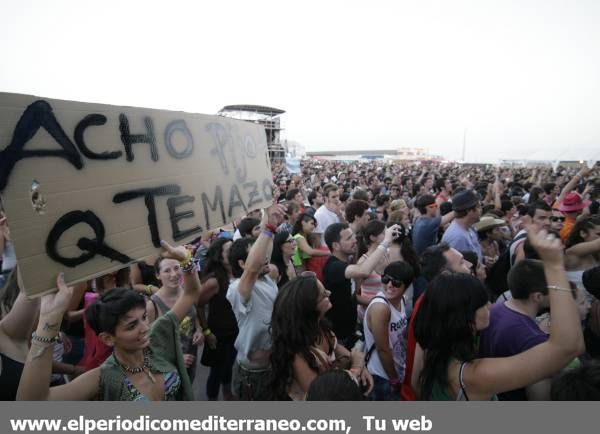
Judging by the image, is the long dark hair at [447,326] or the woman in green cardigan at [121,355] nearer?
the woman in green cardigan at [121,355]

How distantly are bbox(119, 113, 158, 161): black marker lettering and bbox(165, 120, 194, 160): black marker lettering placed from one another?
12cm

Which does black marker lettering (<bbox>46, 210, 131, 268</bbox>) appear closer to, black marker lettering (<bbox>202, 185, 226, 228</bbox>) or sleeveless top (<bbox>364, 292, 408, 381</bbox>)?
black marker lettering (<bbox>202, 185, 226, 228</bbox>)

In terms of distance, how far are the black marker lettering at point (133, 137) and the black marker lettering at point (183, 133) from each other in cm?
12

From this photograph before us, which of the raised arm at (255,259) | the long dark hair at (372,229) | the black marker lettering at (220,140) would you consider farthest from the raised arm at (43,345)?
the long dark hair at (372,229)

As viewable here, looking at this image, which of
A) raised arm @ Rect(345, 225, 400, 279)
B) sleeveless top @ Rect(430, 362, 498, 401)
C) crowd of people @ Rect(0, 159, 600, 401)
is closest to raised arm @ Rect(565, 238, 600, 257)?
crowd of people @ Rect(0, 159, 600, 401)

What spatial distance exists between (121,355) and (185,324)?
1.13 m

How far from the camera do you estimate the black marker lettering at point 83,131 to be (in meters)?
1.82

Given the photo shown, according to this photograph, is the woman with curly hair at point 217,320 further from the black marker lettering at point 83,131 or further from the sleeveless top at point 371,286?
the black marker lettering at point 83,131

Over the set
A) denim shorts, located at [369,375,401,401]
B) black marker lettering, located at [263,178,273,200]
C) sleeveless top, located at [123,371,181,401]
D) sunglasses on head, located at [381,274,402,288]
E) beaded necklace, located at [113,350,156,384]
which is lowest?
denim shorts, located at [369,375,401,401]

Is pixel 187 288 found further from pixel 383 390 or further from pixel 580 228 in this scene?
pixel 580 228

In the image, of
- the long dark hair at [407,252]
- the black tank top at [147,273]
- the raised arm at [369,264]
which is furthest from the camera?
the black tank top at [147,273]

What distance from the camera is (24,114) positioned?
5.18 feet

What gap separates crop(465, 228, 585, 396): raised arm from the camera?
5.33 ft

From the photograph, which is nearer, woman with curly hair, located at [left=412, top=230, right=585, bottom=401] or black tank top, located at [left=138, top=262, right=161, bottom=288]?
woman with curly hair, located at [left=412, top=230, right=585, bottom=401]
